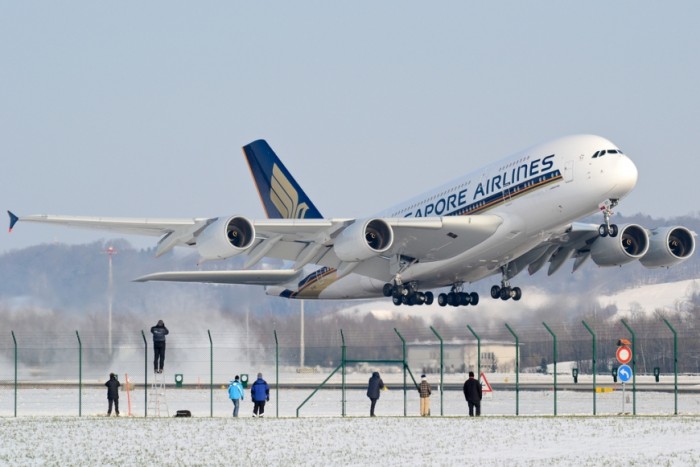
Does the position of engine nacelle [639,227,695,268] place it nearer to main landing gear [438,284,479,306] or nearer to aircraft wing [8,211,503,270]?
main landing gear [438,284,479,306]

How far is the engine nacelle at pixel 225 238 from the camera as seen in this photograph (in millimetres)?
39875

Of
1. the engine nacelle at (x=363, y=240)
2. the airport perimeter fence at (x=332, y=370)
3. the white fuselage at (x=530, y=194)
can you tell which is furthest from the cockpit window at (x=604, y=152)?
the engine nacelle at (x=363, y=240)

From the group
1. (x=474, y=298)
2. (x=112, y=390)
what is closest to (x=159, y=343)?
(x=112, y=390)

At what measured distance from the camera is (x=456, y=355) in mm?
50531

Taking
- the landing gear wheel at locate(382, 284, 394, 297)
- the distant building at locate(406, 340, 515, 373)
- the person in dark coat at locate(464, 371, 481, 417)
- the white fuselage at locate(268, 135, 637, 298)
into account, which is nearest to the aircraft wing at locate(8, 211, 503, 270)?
the white fuselage at locate(268, 135, 637, 298)

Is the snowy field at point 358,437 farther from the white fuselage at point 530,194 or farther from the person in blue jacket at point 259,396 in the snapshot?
the white fuselage at point 530,194

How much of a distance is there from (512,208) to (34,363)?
18.1m

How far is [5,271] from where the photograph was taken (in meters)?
68.8

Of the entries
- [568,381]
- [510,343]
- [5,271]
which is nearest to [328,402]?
[510,343]

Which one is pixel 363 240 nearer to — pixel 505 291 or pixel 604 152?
pixel 604 152

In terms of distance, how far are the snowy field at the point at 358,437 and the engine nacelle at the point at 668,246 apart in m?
10.5

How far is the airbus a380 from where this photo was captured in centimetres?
3959

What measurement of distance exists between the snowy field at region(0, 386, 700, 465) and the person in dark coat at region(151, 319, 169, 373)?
5.56 feet

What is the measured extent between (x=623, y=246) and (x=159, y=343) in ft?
63.1
